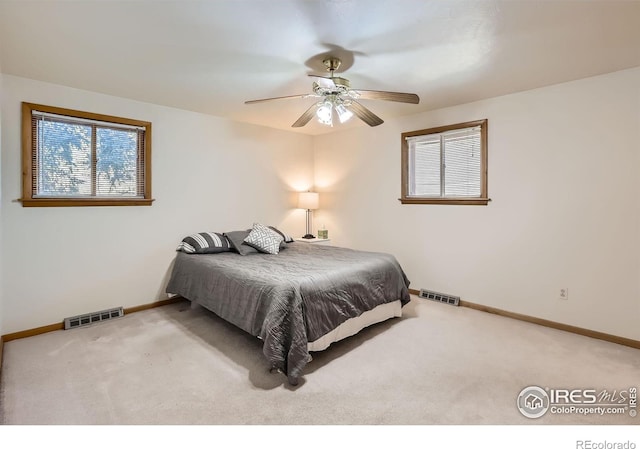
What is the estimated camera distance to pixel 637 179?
2803mm

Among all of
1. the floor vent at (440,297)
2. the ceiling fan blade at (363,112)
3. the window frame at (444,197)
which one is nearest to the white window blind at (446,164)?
the window frame at (444,197)

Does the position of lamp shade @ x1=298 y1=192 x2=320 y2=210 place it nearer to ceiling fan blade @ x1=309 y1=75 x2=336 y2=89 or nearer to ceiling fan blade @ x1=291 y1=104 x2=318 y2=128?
ceiling fan blade @ x1=291 y1=104 x2=318 y2=128

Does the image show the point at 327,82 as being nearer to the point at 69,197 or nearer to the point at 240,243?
the point at 240,243

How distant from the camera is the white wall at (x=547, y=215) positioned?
9.46 feet

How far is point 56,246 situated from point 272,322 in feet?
8.07

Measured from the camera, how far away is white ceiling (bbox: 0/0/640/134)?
1.95 meters

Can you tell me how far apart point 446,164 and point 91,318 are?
4332mm

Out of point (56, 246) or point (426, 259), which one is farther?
point (426, 259)

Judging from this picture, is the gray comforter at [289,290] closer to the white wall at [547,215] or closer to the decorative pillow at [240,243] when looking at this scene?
the decorative pillow at [240,243]

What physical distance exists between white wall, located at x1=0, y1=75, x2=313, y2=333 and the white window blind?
1.98 meters

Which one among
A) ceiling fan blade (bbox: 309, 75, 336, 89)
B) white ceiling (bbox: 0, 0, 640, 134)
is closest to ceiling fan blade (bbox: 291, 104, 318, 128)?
ceiling fan blade (bbox: 309, 75, 336, 89)

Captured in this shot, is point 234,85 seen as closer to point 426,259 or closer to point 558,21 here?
point 558,21

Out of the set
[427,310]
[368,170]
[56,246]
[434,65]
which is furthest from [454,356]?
[56,246]

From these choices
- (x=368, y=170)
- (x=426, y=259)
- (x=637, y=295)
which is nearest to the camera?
(x=637, y=295)
